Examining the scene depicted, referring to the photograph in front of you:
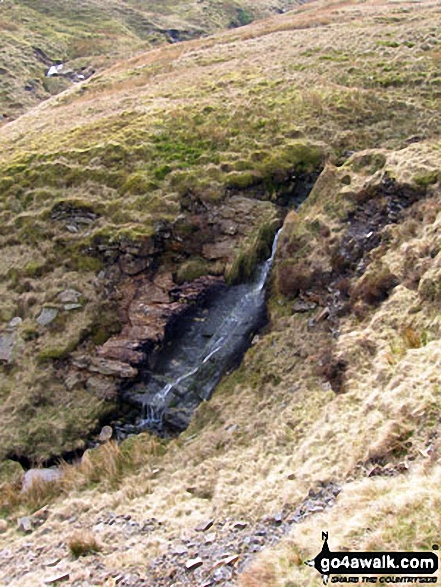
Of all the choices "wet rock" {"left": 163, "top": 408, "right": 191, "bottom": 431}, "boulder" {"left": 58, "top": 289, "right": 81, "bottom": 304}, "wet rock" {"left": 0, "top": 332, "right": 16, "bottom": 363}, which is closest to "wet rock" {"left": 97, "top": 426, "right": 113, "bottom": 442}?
"wet rock" {"left": 163, "top": 408, "right": 191, "bottom": 431}

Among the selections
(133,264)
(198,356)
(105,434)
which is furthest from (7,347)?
(198,356)

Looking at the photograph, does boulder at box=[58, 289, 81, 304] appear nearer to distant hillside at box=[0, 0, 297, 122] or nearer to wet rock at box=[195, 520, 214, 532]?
wet rock at box=[195, 520, 214, 532]

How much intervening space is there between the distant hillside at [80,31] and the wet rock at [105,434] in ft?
124

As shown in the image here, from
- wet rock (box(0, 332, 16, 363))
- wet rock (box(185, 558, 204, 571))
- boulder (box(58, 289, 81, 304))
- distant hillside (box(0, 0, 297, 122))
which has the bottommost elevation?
wet rock (box(185, 558, 204, 571))

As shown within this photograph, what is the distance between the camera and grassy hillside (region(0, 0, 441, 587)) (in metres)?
8.95

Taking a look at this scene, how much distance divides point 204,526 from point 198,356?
7267 mm

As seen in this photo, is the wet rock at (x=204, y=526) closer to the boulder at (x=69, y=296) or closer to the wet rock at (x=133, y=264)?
the boulder at (x=69, y=296)

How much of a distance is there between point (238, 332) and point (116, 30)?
66.9 meters

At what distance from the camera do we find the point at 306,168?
21234mm

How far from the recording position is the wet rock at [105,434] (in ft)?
49.4

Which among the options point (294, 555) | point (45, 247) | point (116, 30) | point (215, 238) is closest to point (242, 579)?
point (294, 555)

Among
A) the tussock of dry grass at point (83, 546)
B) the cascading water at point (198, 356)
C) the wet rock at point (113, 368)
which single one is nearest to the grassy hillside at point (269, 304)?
the tussock of dry grass at point (83, 546)

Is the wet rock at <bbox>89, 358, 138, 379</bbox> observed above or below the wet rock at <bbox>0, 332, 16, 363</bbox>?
below

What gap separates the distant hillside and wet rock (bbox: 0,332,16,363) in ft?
110
